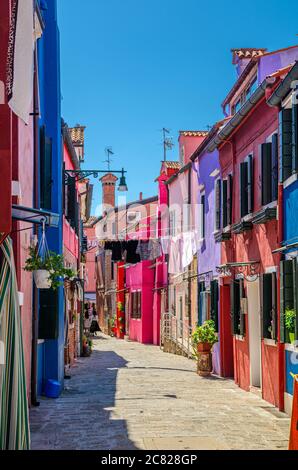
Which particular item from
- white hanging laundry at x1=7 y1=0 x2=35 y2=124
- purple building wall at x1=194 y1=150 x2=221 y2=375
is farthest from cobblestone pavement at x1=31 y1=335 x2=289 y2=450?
white hanging laundry at x1=7 y1=0 x2=35 y2=124

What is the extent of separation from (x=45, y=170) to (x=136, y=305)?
23.8 metres

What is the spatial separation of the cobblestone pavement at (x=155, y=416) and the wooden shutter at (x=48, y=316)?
4.27 feet

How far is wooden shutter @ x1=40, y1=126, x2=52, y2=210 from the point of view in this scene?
45.9 ft

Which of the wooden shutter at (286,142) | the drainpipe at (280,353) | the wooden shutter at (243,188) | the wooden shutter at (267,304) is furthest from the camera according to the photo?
the wooden shutter at (243,188)

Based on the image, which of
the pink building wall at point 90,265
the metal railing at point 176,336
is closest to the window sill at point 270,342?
the metal railing at point 176,336

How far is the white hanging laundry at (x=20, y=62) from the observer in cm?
757

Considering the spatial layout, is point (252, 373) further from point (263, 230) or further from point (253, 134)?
point (253, 134)

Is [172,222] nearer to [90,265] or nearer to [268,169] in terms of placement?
[268,169]

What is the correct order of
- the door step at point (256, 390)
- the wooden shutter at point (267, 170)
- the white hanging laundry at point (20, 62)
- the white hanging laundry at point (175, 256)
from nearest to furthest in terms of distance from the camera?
the white hanging laundry at point (20, 62), the wooden shutter at point (267, 170), the door step at point (256, 390), the white hanging laundry at point (175, 256)

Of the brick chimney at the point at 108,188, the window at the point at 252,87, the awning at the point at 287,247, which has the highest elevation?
the brick chimney at the point at 108,188

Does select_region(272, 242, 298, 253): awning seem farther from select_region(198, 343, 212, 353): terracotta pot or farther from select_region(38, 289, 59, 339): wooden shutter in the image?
select_region(198, 343, 212, 353): terracotta pot

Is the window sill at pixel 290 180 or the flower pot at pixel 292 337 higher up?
the window sill at pixel 290 180

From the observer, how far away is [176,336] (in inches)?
1016

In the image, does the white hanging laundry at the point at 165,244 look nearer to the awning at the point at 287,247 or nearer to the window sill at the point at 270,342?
the window sill at the point at 270,342
